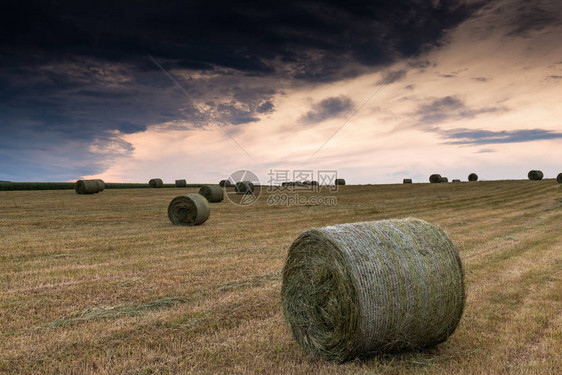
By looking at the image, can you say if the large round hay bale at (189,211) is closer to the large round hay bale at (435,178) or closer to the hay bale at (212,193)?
the hay bale at (212,193)

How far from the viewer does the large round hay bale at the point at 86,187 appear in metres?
35.4

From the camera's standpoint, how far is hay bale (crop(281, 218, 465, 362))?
457cm

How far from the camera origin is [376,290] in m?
4.55

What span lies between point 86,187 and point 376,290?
36.2m

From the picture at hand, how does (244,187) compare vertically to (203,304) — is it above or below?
above

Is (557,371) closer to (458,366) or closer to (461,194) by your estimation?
(458,366)

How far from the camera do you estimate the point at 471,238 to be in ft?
45.1

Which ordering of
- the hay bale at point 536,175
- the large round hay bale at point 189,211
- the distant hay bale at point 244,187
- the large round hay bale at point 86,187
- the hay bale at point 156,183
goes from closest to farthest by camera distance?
the large round hay bale at point 189,211
the large round hay bale at point 86,187
the distant hay bale at point 244,187
the hay bale at point 536,175
the hay bale at point 156,183

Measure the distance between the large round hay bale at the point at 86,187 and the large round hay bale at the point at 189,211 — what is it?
20.8 metres

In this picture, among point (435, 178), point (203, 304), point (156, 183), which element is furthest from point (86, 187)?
point (435, 178)

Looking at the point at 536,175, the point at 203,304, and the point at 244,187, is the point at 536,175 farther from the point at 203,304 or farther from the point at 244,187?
the point at 203,304

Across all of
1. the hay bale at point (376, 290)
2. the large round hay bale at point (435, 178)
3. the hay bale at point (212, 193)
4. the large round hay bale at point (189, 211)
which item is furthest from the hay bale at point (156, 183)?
Result: the hay bale at point (376, 290)

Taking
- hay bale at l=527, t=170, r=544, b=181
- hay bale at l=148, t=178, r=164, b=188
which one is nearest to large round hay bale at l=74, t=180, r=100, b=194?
hay bale at l=148, t=178, r=164, b=188

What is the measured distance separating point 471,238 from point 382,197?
64.3ft
